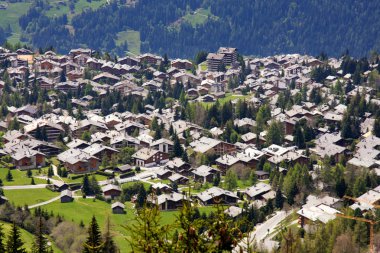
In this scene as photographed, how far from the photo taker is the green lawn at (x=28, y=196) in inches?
2925

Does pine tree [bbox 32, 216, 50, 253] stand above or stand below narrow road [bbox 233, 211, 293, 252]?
above

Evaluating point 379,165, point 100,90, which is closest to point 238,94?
point 100,90

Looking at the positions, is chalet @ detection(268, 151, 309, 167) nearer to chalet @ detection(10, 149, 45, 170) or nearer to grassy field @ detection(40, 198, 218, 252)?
grassy field @ detection(40, 198, 218, 252)

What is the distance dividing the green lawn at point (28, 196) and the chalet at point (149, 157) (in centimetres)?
1407

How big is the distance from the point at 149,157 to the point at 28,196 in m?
17.3

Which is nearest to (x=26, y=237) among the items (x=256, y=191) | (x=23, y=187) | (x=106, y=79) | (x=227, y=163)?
(x=23, y=187)

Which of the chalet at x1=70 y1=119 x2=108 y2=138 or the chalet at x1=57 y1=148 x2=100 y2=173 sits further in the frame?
the chalet at x1=70 y1=119 x2=108 y2=138

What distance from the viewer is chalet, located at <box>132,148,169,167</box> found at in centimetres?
8944

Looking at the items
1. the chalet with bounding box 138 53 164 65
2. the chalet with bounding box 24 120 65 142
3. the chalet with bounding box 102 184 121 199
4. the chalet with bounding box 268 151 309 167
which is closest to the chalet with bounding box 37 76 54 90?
the chalet with bounding box 24 120 65 142

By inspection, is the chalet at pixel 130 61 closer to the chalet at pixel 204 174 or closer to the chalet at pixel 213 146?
the chalet at pixel 213 146

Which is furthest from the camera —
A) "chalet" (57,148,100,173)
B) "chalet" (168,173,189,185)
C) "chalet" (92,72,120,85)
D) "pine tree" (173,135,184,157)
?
"chalet" (92,72,120,85)

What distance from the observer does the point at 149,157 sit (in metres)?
89.4

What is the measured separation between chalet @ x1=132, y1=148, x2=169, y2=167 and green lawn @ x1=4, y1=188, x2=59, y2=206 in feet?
46.2

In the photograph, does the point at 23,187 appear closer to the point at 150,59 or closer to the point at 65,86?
the point at 65,86
